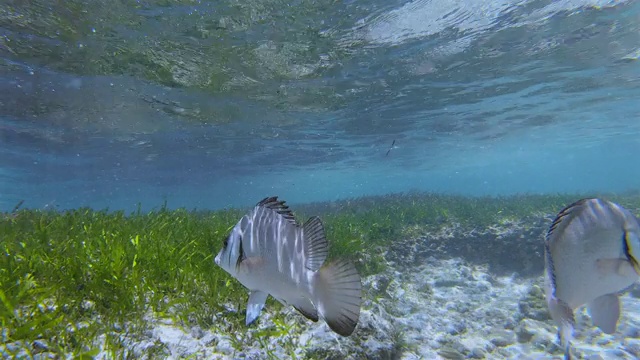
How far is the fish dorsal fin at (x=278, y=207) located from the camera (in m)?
2.63

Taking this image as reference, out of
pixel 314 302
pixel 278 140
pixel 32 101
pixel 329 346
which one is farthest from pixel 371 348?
pixel 278 140

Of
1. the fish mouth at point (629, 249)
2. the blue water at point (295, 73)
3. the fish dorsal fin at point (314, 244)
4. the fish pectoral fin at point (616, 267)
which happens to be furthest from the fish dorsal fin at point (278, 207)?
the blue water at point (295, 73)

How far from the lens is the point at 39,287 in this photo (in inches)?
135

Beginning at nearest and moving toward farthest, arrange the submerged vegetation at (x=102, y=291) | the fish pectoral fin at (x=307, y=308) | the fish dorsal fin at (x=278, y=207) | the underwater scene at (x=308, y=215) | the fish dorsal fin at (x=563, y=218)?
the fish dorsal fin at (x=563, y=218) → the fish pectoral fin at (x=307, y=308) → the underwater scene at (x=308, y=215) → the fish dorsal fin at (x=278, y=207) → the submerged vegetation at (x=102, y=291)

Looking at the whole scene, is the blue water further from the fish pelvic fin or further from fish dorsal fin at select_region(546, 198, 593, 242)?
the fish pelvic fin

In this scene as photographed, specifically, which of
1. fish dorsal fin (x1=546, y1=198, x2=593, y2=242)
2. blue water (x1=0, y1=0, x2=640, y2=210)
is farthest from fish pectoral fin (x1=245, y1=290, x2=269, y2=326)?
blue water (x1=0, y1=0, x2=640, y2=210)

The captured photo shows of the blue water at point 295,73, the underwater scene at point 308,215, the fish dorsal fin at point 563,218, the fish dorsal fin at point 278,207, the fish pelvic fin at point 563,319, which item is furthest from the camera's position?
the blue water at point 295,73

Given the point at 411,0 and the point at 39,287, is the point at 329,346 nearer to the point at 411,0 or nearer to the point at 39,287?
the point at 39,287

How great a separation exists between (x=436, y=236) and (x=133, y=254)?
998cm

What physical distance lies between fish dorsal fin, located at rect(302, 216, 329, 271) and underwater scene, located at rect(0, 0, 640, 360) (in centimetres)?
1

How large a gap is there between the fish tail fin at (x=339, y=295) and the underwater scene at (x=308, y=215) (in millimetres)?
12

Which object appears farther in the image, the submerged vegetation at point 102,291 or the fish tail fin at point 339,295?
the submerged vegetation at point 102,291

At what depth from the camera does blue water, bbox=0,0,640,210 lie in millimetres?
11383

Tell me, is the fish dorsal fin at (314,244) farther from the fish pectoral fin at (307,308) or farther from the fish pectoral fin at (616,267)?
the fish pectoral fin at (616,267)
